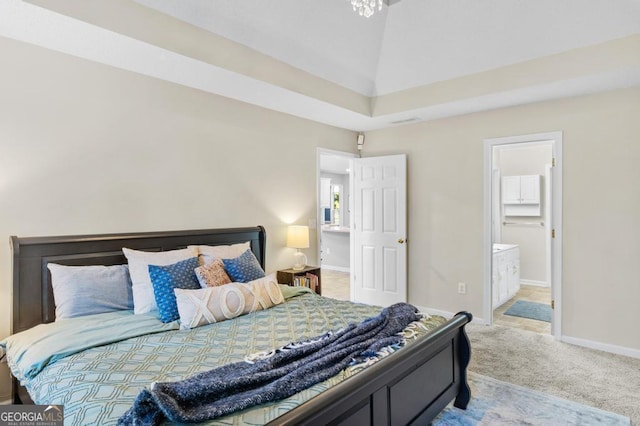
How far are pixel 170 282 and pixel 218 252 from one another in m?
0.72

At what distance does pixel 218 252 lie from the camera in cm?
327

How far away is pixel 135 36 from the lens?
2.52 m

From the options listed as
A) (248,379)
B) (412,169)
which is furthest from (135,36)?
(412,169)

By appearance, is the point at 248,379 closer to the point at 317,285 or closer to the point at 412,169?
the point at 317,285

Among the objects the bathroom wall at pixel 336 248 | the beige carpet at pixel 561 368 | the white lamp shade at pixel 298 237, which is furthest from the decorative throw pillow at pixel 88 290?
the bathroom wall at pixel 336 248

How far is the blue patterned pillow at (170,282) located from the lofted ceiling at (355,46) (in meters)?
1.56

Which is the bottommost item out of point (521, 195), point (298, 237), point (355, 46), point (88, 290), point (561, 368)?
point (561, 368)

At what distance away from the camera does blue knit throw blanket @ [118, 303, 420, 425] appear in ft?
4.22

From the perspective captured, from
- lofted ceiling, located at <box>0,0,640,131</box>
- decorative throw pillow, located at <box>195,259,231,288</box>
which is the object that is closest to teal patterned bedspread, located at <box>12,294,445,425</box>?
decorative throw pillow, located at <box>195,259,231,288</box>

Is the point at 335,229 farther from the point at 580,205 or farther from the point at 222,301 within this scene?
the point at 222,301

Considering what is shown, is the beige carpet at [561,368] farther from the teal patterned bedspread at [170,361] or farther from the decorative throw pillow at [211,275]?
the decorative throw pillow at [211,275]

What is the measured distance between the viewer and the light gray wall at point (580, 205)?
11.5ft

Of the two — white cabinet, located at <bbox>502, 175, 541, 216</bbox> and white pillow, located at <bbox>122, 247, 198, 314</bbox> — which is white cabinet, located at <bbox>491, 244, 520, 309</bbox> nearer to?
white cabinet, located at <bbox>502, 175, 541, 216</bbox>

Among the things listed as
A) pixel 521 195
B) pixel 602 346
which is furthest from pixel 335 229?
pixel 602 346
